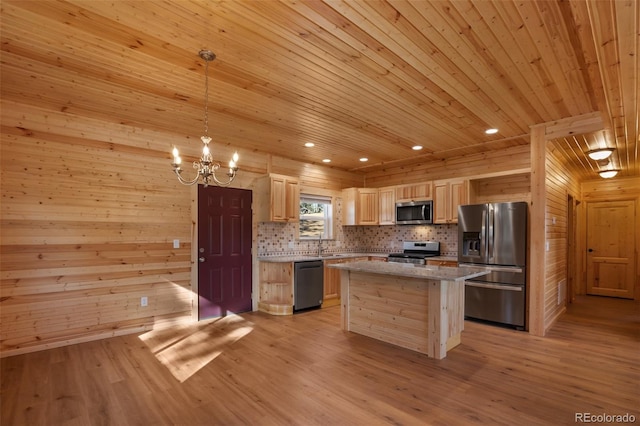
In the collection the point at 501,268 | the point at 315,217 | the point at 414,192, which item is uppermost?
the point at 414,192

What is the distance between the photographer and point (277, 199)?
5.50 m

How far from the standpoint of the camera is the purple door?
4910mm

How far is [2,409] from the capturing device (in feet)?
8.09

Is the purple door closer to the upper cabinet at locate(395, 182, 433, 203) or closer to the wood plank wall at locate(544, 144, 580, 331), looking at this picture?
the upper cabinet at locate(395, 182, 433, 203)

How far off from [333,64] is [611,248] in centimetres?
768

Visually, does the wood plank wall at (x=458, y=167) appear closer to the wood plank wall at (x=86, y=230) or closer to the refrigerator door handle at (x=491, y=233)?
the refrigerator door handle at (x=491, y=233)

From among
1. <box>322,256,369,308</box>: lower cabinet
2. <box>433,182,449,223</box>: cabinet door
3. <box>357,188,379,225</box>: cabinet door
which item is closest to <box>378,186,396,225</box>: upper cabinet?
<box>357,188,379,225</box>: cabinet door

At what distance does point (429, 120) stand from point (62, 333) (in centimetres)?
510

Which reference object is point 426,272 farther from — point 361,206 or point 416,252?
point 361,206

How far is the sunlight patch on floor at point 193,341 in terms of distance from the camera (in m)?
3.27

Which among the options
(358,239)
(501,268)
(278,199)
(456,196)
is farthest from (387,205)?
(501,268)

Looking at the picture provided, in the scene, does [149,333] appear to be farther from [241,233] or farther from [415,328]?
[415,328]

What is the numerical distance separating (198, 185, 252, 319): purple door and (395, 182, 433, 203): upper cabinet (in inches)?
114

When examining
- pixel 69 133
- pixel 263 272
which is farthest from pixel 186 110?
pixel 263 272
